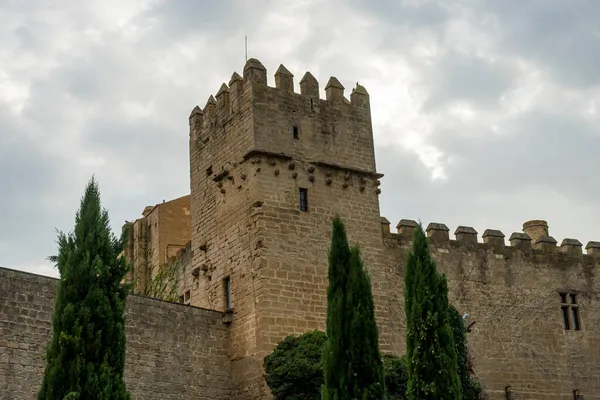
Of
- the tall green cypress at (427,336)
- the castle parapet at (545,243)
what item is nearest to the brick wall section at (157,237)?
the castle parapet at (545,243)

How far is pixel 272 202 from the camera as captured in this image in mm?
24328

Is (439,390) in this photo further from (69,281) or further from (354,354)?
(69,281)

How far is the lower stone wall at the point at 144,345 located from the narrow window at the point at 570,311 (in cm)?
1024

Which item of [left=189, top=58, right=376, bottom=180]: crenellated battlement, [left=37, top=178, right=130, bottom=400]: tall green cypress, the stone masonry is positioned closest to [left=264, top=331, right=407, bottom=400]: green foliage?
the stone masonry

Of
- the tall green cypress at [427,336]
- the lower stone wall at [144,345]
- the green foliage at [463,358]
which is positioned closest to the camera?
the tall green cypress at [427,336]

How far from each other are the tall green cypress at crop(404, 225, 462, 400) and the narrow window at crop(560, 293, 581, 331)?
1097 cm

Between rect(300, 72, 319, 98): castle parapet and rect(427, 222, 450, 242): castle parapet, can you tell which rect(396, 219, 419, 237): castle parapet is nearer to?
rect(427, 222, 450, 242): castle parapet

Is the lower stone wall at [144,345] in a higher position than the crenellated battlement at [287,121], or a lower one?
lower

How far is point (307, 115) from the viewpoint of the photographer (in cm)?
2559

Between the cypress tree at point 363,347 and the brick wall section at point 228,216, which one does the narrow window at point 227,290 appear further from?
the cypress tree at point 363,347

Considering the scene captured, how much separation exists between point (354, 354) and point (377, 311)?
283 inches

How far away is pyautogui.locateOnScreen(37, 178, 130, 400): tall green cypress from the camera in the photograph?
1575 cm

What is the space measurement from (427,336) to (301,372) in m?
4.16

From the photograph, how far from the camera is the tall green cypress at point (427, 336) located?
1836 cm
